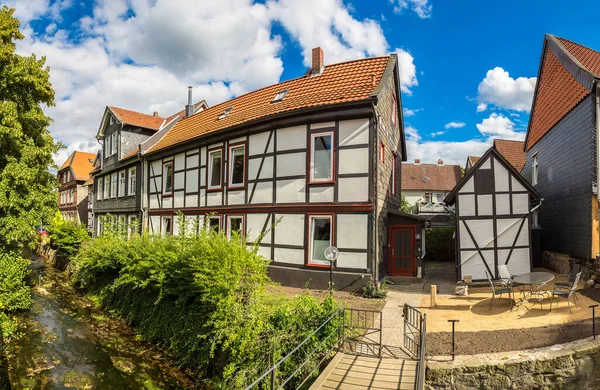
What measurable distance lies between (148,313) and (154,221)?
10816mm

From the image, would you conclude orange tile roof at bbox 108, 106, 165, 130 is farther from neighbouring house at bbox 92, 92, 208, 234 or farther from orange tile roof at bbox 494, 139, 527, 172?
orange tile roof at bbox 494, 139, 527, 172

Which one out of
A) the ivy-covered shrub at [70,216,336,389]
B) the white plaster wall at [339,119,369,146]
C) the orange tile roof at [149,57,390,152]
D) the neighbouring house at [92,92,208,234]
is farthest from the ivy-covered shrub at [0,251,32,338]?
the white plaster wall at [339,119,369,146]

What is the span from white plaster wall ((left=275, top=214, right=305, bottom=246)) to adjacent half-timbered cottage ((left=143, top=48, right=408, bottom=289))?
0.04m

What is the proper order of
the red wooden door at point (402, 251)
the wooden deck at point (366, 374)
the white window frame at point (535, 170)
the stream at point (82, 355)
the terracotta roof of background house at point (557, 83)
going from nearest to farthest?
the wooden deck at point (366, 374) < the stream at point (82, 355) < the terracotta roof of background house at point (557, 83) < the red wooden door at point (402, 251) < the white window frame at point (535, 170)

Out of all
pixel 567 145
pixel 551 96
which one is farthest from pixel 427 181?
pixel 567 145

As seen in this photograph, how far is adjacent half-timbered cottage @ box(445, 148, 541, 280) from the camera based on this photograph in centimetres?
1318

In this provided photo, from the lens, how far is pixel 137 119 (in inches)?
1024

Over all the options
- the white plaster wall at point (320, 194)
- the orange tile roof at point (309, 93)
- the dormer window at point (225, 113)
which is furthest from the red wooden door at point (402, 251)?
the dormer window at point (225, 113)

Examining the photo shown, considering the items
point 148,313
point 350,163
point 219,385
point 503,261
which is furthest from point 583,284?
point 148,313

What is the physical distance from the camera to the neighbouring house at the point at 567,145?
40.9 feet

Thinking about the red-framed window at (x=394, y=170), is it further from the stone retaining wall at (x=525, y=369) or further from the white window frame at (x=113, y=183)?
the white window frame at (x=113, y=183)

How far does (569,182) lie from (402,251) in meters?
6.82

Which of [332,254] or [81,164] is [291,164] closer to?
[332,254]

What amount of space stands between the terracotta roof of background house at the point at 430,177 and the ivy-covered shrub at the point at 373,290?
36093mm
